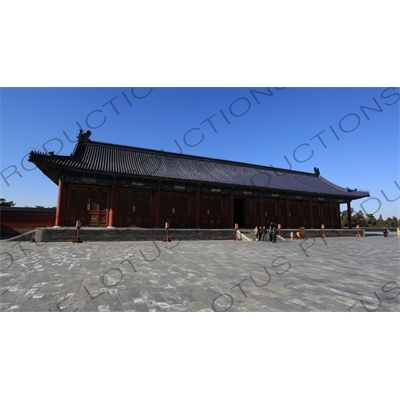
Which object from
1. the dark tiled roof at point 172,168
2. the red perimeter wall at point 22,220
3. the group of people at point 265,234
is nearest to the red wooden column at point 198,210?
the dark tiled roof at point 172,168

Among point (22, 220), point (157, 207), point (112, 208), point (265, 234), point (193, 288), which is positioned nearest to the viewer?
point (193, 288)

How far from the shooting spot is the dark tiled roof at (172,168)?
554 inches

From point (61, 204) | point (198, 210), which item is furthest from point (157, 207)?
point (61, 204)

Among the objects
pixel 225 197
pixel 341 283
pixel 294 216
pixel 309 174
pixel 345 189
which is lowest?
pixel 341 283

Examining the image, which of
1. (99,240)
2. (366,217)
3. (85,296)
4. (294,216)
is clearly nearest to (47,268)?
(85,296)

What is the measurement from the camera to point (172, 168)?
19.1m

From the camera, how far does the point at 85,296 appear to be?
347 cm

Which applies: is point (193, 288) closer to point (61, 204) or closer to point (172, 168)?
point (61, 204)

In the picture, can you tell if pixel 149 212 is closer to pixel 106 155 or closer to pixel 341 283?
pixel 106 155

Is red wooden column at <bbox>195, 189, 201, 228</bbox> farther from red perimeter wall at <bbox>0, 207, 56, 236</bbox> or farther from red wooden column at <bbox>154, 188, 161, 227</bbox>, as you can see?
red perimeter wall at <bbox>0, 207, 56, 236</bbox>

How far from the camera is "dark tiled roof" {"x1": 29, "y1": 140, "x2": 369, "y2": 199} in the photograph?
14.1m

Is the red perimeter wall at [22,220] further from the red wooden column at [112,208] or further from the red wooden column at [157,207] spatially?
the red wooden column at [157,207]

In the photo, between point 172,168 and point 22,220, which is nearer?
point 22,220

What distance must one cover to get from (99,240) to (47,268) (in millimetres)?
7847
